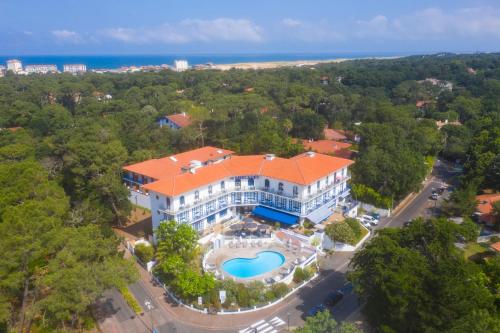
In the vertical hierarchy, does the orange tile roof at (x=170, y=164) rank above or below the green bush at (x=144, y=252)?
above

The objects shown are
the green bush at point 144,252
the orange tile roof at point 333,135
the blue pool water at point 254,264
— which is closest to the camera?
the blue pool water at point 254,264

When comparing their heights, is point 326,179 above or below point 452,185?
above

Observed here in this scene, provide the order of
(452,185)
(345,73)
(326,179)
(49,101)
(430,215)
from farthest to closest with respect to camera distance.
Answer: (345,73)
(49,101)
(452,185)
(430,215)
(326,179)

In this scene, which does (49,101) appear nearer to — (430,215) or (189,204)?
(189,204)

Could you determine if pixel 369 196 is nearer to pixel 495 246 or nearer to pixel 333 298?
pixel 495 246

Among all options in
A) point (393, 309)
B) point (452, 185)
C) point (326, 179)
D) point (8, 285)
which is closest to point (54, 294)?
point (8, 285)

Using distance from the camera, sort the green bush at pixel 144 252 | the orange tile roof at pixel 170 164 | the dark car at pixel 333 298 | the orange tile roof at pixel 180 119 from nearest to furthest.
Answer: the dark car at pixel 333 298, the green bush at pixel 144 252, the orange tile roof at pixel 170 164, the orange tile roof at pixel 180 119

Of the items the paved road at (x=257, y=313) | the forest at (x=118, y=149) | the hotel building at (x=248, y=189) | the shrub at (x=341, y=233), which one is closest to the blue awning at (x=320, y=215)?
the hotel building at (x=248, y=189)

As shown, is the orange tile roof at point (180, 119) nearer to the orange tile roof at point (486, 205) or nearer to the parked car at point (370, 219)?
the parked car at point (370, 219)
